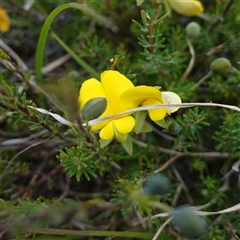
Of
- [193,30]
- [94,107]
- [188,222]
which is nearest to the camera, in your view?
[188,222]

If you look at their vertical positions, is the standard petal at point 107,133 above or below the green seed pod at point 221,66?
above

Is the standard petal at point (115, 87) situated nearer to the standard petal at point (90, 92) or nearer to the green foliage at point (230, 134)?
the standard petal at point (90, 92)

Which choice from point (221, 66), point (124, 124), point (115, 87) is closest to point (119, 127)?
point (124, 124)

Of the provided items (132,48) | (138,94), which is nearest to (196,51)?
(132,48)

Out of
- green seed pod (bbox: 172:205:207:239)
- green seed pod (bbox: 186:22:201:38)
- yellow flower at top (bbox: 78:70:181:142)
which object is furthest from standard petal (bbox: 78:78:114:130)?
green seed pod (bbox: 186:22:201:38)

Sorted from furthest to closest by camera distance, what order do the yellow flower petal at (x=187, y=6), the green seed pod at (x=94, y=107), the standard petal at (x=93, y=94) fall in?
the yellow flower petal at (x=187, y=6)
the standard petal at (x=93, y=94)
the green seed pod at (x=94, y=107)

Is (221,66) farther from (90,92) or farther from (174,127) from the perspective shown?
Result: (90,92)

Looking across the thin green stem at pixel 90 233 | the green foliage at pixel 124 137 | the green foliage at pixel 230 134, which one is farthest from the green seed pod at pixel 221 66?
the thin green stem at pixel 90 233

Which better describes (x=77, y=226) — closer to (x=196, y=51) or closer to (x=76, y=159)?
(x=76, y=159)
